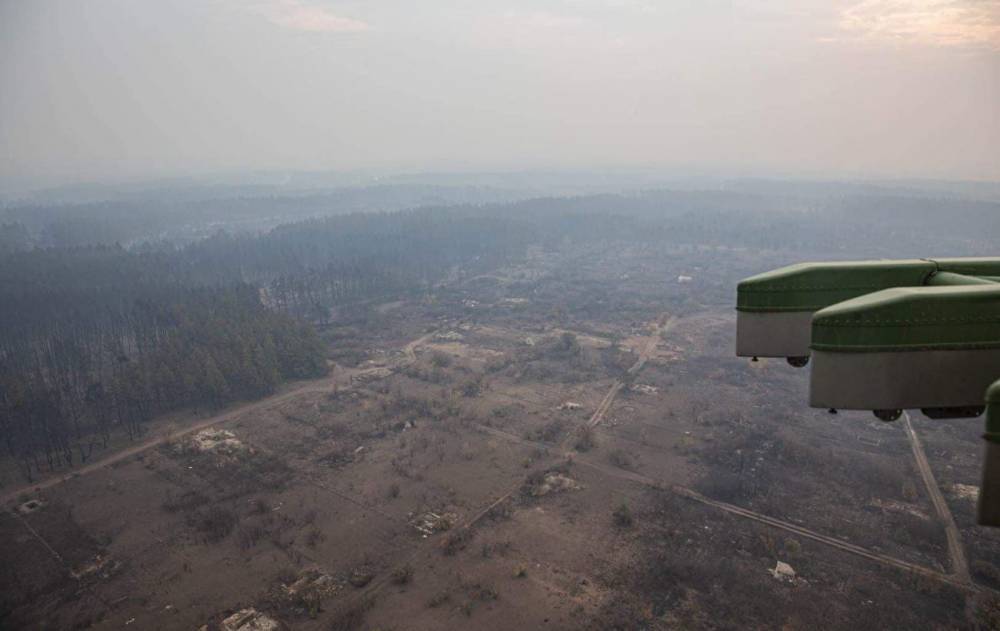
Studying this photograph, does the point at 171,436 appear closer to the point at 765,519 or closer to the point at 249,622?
the point at 249,622

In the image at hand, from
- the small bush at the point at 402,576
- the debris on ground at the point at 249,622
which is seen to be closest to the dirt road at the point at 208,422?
the debris on ground at the point at 249,622

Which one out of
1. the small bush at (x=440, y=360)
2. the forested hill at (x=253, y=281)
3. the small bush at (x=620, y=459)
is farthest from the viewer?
the small bush at (x=440, y=360)

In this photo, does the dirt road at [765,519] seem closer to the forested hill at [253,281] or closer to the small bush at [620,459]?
the small bush at [620,459]

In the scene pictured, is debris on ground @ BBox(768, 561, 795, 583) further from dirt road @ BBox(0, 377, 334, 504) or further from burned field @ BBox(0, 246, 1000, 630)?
dirt road @ BBox(0, 377, 334, 504)

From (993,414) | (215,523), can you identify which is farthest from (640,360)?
(993,414)

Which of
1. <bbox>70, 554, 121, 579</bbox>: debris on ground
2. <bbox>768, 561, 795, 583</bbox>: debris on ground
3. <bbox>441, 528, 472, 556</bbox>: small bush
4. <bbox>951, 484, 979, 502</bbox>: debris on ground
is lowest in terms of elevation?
<bbox>951, 484, 979, 502</bbox>: debris on ground

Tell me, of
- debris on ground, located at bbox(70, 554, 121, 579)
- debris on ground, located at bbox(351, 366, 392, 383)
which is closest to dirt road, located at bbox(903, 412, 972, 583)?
debris on ground, located at bbox(70, 554, 121, 579)
